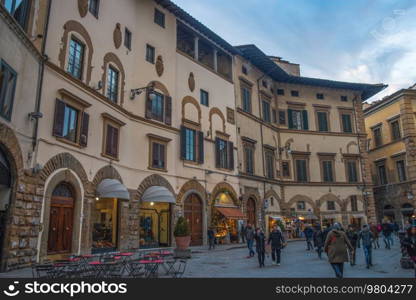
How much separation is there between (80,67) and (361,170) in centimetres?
2823

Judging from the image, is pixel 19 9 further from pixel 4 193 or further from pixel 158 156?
pixel 158 156

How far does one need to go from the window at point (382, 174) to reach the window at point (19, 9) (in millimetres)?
36697

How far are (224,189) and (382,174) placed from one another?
22137mm

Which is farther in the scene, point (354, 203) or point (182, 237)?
point (354, 203)

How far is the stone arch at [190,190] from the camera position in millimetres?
21733

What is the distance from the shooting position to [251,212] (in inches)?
1102

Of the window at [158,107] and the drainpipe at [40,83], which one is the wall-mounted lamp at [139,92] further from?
the drainpipe at [40,83]

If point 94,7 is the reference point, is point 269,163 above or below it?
below

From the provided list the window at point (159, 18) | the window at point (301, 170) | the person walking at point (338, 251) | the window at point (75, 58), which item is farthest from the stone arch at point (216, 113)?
the person walking at point (338, 251)

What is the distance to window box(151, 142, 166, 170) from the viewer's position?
20.4m

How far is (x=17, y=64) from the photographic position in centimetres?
1142

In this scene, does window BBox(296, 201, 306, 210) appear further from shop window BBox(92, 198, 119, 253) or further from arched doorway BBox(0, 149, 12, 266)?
arched doorway BBox(0, 149, 12, 266)

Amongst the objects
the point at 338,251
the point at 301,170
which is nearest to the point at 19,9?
the point at 338,251

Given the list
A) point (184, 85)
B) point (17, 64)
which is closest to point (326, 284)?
point (17, 64)
